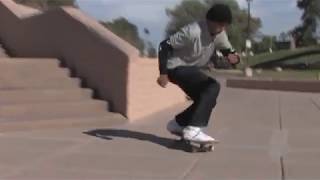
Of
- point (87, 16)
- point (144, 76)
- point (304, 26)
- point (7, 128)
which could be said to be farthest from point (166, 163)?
point (304, 26)

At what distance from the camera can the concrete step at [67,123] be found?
9984 millimetres

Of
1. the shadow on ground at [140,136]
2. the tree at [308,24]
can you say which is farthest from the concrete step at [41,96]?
the tree at [308,24]

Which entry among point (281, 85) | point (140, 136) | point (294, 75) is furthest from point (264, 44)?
point (140, 136)

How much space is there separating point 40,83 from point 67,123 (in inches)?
60.6

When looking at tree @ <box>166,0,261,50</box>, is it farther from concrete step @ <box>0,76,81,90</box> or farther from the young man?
the young man

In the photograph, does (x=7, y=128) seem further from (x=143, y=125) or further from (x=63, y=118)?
(x=143, y=125)

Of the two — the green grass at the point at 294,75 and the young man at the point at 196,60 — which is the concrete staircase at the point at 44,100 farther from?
the green grass at the point at 294,75

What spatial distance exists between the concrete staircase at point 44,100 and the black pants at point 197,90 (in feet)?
7.51

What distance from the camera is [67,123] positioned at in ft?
34.5

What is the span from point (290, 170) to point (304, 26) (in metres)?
97.7

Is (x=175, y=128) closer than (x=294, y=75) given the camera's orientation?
Yes

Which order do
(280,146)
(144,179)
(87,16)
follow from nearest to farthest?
(144,179) → (280,146) → (87,16)

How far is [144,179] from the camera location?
704 cm

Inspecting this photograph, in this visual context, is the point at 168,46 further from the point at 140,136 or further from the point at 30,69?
the point at 30,69
